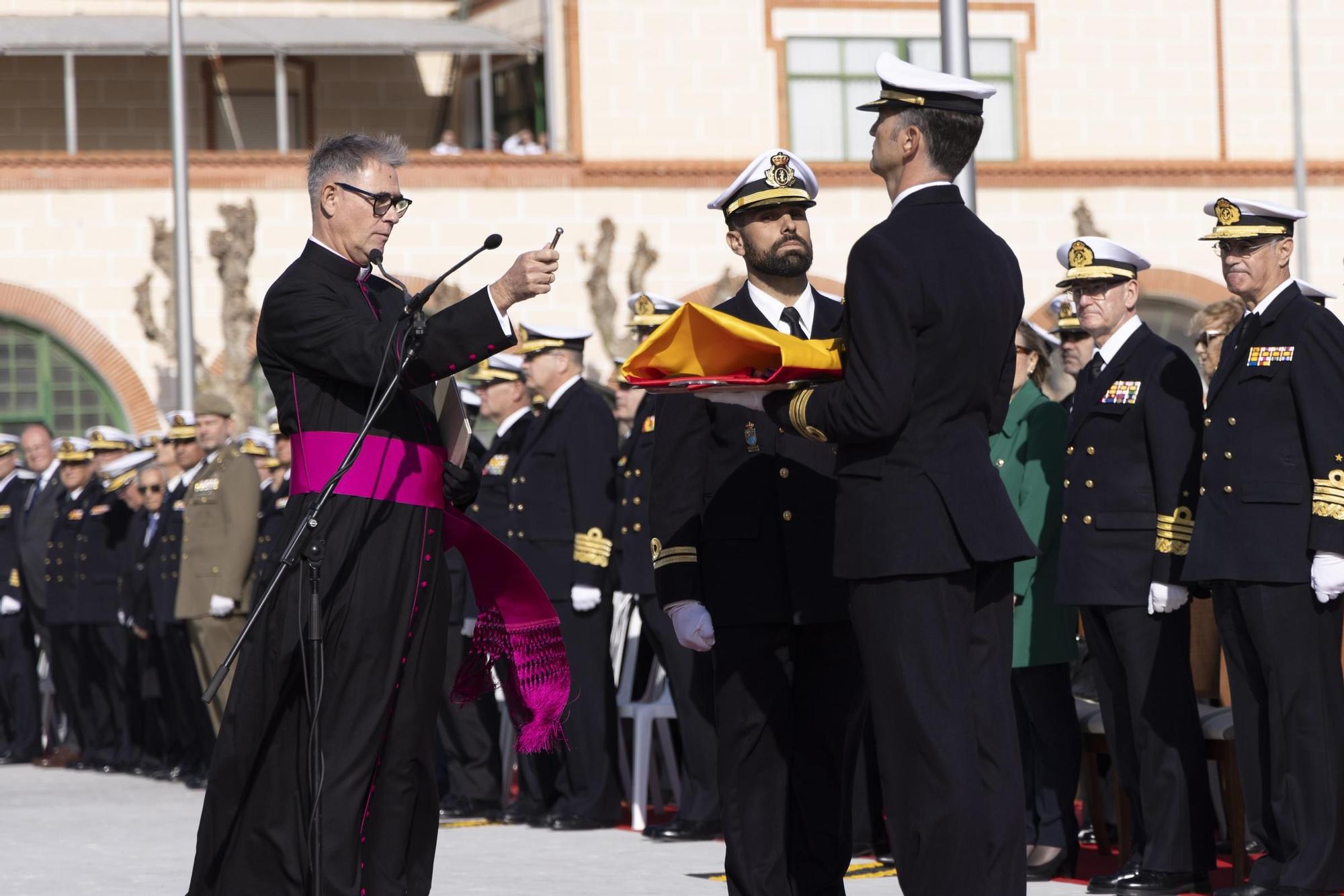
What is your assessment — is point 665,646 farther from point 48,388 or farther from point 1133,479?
point 48,388

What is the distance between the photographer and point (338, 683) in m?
5.46

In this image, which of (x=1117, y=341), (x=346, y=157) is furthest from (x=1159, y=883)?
(x=346, y=157)

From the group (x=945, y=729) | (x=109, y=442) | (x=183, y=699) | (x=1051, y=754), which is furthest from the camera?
(x=109, y=442)

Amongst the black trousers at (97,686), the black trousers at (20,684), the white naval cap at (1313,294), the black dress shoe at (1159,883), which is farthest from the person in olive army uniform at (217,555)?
the white naval cap at (1313,294)

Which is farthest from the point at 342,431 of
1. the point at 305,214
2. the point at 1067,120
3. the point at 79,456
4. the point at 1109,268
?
the point at 1067,120

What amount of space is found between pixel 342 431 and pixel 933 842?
175cm

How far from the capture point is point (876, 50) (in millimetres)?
30109

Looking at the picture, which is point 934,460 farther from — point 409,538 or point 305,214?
point 305,214

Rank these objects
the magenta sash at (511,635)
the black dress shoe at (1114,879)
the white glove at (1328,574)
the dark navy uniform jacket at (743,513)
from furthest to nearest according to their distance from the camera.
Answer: the black dress shoe at (1114,879) < the white glove at (1328,574) < the dark navy uniform jacket at (743,513) < the magenta sash at (511,635)

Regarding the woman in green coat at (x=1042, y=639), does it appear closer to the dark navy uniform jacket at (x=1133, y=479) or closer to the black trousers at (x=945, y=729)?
the dark navy uniform jacket at (x=1133, y=479)

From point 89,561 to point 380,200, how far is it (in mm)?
10157

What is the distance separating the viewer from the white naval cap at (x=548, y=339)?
35.4 feet

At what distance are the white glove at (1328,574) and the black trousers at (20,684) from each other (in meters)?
11.4

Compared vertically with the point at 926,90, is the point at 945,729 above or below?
below
